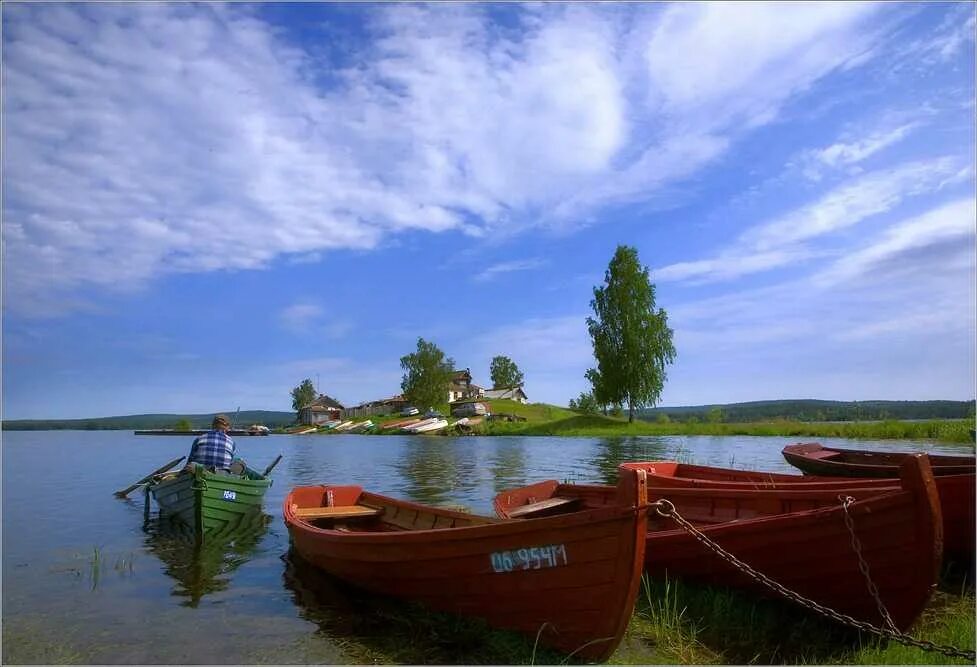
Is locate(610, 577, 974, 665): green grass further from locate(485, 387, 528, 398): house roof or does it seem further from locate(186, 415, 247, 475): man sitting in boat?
locate(485, 387, 528, 398): house roof

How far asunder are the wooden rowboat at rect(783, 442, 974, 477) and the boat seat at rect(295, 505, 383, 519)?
32.1 ft

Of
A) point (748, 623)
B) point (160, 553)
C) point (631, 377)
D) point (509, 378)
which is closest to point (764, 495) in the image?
point (748, 623)

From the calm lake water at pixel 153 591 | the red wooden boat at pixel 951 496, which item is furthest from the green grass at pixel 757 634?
the calm lake water at pixel 153 591

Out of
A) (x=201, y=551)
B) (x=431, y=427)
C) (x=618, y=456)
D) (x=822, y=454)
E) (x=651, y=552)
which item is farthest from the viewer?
Result: (x=431, y=427)

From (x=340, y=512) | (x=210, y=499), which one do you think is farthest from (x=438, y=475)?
(x=340, y=512)

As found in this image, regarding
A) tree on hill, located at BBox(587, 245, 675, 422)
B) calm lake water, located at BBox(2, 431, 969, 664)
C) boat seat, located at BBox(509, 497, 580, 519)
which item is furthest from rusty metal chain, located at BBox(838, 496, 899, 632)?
tree on hill, located at BBox(587, 245, 675, 422)

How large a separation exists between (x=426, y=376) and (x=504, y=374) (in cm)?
2598

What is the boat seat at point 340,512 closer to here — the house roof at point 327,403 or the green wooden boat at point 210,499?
the green wooden boat at point 210,499

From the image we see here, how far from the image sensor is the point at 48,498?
22.8 m

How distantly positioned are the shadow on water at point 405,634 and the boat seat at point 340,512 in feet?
6.74

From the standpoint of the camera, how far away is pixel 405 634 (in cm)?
781

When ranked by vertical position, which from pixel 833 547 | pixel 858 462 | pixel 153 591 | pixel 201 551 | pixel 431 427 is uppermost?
pixel 431 427

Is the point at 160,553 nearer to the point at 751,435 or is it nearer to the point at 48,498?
the point at 48,498

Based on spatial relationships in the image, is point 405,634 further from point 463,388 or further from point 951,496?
point 463,388
